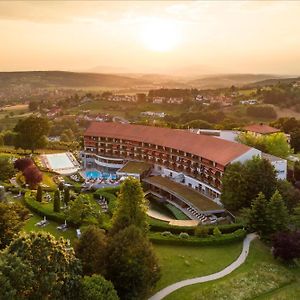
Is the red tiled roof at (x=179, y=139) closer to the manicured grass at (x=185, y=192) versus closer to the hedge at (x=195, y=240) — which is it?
the manicured grass at (x=185, y=192)

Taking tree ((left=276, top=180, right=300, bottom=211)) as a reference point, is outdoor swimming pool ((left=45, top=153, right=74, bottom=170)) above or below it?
below

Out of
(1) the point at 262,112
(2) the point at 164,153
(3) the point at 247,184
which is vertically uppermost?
(3) the point at 247,184

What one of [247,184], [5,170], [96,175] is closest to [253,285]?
[247,184]

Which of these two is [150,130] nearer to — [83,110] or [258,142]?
[258,142]

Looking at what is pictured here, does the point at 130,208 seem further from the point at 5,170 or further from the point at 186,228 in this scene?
the point at 5,170

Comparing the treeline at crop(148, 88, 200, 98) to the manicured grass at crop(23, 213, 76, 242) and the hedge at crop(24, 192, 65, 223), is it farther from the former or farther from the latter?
the manicured grass at crop(23, 213, 76, 242)

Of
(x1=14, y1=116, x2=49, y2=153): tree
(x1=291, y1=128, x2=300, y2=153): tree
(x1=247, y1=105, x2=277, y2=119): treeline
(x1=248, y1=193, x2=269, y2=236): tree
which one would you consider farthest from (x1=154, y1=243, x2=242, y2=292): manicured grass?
(x1=247, y1=105, x2=277, y2=119): treeline
